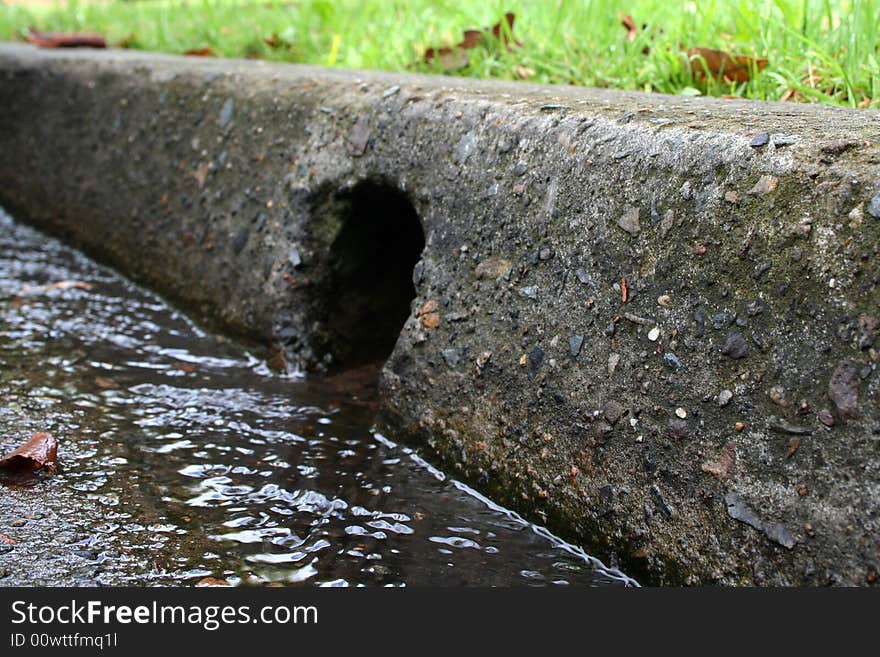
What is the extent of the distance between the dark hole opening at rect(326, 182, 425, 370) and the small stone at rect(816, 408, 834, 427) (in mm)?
1369

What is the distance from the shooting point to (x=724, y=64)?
98.4 inches

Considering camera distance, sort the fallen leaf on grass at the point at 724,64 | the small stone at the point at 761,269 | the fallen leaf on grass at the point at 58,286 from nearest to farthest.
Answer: the small stone at the point at 761,269, the fallen leaf on grass at the point at 724,64, the fallen leaf on grass at the point at 58,286

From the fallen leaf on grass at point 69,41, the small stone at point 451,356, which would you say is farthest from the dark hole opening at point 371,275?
the fallen leaf on grass at point 69,41

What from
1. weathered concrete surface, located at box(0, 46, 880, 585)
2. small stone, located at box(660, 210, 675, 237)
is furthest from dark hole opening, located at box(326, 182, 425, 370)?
small stone, located at box(660, 210, 675, 237)

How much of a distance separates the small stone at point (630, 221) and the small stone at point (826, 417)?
468 millimetres

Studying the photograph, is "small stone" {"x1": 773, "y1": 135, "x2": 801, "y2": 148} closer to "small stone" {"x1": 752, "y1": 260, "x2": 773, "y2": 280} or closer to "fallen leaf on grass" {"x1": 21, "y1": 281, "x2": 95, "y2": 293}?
"small stone" {"x1": 752, "y1": 260, "x2": 773, "y2": 280}

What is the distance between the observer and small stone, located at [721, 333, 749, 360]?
1489mm

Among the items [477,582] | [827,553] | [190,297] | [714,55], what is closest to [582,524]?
[477,582]

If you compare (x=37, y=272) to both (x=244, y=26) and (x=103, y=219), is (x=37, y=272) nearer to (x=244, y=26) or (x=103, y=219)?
(x=103, y=219)

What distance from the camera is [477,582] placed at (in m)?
1.62

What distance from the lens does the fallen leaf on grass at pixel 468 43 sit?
310 centimetres

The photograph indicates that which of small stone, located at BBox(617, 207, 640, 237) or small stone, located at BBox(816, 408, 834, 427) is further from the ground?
small stone, located at BBox(617, 207, 640, 237)

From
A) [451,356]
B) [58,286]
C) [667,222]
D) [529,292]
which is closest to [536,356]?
[529,292]

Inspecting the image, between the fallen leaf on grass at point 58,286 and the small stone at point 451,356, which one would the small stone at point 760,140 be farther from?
the fallen leaf on grass at point 58,286
